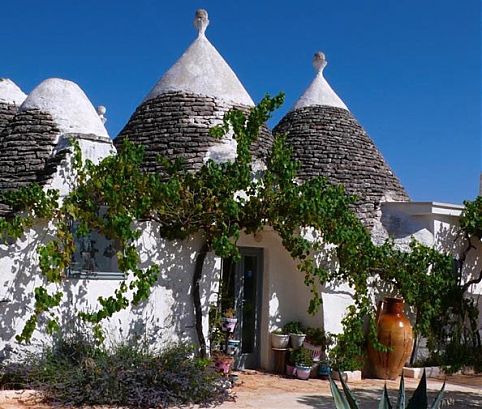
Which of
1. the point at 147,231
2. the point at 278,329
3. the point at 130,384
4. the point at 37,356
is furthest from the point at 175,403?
the point at 278,329

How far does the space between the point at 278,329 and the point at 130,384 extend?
4135mm

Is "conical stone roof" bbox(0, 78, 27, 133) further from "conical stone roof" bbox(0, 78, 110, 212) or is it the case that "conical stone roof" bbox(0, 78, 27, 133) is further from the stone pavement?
the stone pavement

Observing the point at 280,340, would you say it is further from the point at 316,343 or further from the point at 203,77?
the point at 203,77

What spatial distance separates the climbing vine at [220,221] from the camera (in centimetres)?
927

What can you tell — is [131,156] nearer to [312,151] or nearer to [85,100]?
[85,100]

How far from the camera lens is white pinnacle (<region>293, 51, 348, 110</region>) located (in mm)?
15977

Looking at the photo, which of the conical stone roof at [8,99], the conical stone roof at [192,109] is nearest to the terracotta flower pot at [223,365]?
the conical stone roof at [192,109]

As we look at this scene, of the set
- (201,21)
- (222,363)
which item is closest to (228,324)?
(222,363)

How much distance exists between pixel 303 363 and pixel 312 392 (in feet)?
4.05

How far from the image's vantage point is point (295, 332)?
1196 centimetres

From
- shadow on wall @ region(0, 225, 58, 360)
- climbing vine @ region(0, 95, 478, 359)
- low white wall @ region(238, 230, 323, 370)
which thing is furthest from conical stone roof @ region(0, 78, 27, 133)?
low white wall @ region(238, 230, 323, 370)

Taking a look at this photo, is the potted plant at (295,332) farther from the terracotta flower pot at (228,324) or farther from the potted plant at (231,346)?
the terracotta flower pot at (228,324)

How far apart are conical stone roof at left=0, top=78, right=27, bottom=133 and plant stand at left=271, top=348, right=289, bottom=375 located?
5624 millimetres

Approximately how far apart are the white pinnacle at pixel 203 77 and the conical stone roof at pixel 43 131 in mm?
2407
